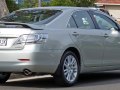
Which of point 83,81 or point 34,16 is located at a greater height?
point 34,16

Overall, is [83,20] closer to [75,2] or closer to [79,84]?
[79,84]

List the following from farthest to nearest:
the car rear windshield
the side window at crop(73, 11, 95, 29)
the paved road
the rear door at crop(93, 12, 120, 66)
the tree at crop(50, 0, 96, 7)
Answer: the tree at crop(50, 0, 96, 7), the rear door at crop(93, 12, 120, 66), the side window at crop(73, 11, 95, 29), the car rear windshield, the paved road

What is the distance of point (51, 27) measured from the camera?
9984 mm

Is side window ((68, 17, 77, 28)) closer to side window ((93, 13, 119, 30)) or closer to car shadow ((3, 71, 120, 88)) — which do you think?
side window ((93, 13, 119, 30))

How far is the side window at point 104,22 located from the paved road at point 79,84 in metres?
1.16

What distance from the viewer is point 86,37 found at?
10.7 meters

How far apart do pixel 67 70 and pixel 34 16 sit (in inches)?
50.9

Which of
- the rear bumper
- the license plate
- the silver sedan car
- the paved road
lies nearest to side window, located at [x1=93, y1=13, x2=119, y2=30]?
the silver sedan car

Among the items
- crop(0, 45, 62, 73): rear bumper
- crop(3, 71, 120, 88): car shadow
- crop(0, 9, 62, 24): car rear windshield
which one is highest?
crop(0, 9, 62, 24): car rear windshield

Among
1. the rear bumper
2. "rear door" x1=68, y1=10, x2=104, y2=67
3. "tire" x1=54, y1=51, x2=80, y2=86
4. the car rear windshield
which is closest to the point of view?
the rear bumper

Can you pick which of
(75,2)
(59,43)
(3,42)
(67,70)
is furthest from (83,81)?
(75,2)

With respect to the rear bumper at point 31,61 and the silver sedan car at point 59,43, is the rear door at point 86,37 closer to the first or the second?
the silver sedan car at point 59,43

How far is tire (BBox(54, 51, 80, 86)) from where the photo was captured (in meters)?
9.97

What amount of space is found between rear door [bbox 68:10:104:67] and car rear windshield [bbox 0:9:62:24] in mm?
414
